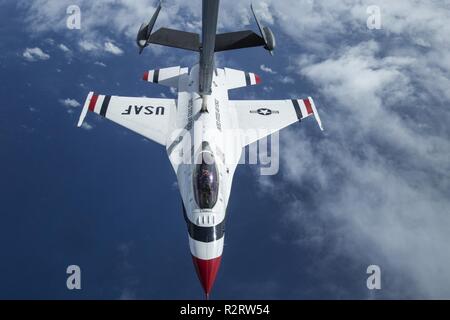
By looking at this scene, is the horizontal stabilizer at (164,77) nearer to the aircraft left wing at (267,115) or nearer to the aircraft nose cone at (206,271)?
the aircraft left wing at (267,115)

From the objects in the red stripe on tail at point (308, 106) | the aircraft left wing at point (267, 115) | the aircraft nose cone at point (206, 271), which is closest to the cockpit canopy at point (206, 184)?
the aircraft nose cone at point (206, 271)

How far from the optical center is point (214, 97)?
1922 cm

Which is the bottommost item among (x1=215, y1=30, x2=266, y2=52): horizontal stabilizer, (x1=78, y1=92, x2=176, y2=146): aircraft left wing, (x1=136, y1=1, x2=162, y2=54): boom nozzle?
(x1=78, y1=92, x2=176, y2=146): aircraft left wing

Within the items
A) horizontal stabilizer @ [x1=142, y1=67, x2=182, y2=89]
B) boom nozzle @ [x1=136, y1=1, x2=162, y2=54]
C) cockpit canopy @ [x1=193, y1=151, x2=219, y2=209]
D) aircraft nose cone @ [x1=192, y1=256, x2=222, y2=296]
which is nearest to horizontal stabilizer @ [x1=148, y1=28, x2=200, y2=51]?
boom nozzle @ [x1=136, y1=1, x2=162, y2=54]

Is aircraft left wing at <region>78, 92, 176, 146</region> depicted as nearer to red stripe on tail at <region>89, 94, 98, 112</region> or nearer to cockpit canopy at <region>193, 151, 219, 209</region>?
red stripe on tail at <region>89, 94, 98, 112</region>

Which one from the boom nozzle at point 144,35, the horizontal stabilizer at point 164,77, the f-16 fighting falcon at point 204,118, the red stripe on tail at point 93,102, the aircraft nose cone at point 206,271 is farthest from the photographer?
the horizontal stabilizer at point 164,77

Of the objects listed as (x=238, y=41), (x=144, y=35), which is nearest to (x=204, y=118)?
(x=238, y=41)

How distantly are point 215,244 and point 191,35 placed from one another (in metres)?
9.78

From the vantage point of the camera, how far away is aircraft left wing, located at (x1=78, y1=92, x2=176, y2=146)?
18422mm

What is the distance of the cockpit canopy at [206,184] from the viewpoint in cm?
1405

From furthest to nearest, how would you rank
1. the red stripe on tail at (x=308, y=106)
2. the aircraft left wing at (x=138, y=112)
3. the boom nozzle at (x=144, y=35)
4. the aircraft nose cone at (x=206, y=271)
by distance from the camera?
the red stripe on tail at (x=308, y=106), the aircraft left wing at (x=138, y=112), the boom nozzle at (x=144, y=35), the aircraft nose cone at (x=206, y=271)

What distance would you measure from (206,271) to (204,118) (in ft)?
21.9

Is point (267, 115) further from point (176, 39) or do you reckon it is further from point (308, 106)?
point (176, 39)

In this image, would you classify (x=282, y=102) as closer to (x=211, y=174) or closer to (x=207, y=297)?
(x=211, y=174)
